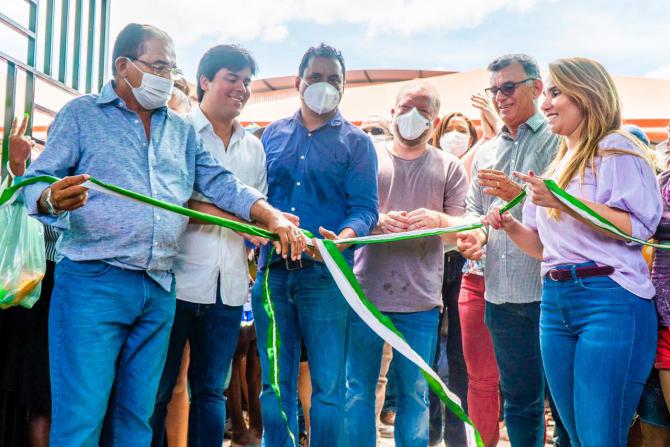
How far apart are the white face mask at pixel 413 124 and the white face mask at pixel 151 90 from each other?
1.35 m

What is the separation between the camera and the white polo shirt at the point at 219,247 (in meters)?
3.23

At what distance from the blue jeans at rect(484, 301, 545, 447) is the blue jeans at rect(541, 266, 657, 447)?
2.36 feet

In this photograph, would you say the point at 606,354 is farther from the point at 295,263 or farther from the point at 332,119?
the point at 332,119

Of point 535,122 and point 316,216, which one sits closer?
point 316,216

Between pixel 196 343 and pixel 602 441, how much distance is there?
182 centimetres

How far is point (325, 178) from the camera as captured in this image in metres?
3.51

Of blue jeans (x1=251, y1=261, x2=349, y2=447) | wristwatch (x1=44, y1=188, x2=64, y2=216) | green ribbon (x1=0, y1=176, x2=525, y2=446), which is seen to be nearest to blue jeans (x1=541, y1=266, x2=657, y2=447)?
green ribbon (x1=0, y1=176, x2=525, y2=446)

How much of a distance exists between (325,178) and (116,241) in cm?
117

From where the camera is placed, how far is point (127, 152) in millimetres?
2855

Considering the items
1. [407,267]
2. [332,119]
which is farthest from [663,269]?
[332,119]

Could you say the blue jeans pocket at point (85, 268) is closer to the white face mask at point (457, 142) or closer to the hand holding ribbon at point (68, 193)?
the hand holding ribbon at point (68, 193)

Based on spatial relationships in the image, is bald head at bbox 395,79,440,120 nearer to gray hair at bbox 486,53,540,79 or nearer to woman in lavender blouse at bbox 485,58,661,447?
gray hair at bbox 486,53,540,79

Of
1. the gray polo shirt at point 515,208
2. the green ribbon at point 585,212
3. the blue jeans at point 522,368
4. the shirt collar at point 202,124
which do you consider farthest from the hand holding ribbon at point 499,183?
the shirt collar at point 202,124

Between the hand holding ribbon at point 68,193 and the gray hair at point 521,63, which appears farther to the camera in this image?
the gray hair at point 521,63
